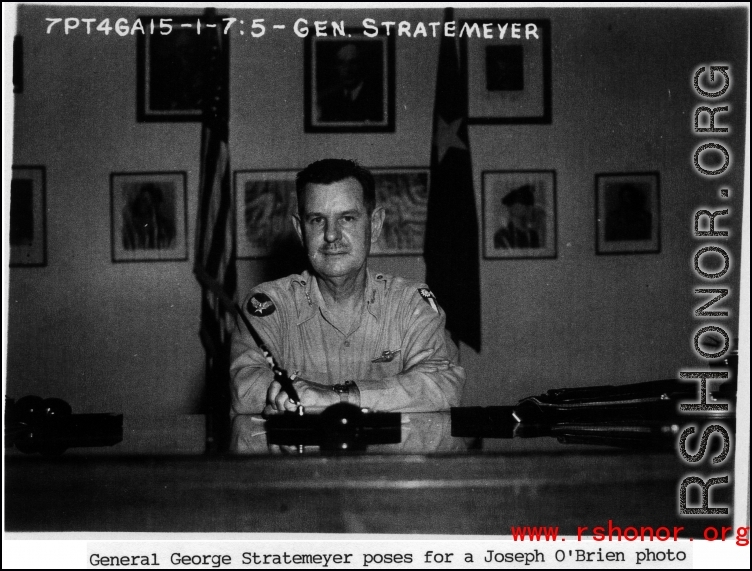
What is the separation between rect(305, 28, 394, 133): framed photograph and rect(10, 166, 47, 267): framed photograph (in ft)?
2.78

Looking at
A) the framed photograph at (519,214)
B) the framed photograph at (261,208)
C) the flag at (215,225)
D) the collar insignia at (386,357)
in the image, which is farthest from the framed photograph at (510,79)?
the collar insignia at (386,357)

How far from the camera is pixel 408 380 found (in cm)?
127

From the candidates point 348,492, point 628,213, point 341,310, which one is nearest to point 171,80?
point 341,310

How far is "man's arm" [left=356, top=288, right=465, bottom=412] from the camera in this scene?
124cm

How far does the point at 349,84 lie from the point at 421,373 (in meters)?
1.21

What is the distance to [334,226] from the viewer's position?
150cm

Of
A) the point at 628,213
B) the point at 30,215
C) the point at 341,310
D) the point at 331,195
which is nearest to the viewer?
the point at 331,195

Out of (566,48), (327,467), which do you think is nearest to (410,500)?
(327,467)

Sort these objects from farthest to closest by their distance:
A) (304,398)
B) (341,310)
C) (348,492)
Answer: (341,310) → (304,398) → (348,492)

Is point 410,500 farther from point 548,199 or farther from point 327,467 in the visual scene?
point 548,199

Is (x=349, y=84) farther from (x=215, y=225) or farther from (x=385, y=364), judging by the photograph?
(x=385, y=364)

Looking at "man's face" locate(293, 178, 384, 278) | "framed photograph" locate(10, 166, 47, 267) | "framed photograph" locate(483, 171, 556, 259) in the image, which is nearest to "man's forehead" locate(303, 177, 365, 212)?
"man's face" locate(293, 178, 384, 278)

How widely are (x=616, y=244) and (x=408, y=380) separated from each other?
127 centimetres

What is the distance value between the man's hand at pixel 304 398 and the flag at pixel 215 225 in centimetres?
109
